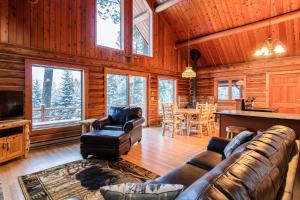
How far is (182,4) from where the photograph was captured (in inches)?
263

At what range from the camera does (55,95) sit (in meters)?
4.95

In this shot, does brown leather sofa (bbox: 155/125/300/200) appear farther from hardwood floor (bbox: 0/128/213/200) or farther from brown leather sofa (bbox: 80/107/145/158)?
brown leather sofa (bbox: 80/107/145/158)

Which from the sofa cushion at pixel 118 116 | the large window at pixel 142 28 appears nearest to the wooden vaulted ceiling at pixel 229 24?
the large window at pixel 142 28

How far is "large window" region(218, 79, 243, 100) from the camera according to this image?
7730 millimetres

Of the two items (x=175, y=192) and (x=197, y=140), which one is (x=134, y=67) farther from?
(x=175, y=192)

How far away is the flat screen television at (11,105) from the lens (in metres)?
3.50

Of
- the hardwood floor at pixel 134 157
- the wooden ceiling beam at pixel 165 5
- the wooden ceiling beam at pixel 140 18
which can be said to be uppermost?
the wooden ceiling beam at pixel 165 5

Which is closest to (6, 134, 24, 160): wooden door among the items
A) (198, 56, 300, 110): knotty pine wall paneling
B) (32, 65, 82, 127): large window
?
(32, 65, 82, 127): large window

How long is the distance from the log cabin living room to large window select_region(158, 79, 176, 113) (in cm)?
6

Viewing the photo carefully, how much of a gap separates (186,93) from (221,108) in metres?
1.78

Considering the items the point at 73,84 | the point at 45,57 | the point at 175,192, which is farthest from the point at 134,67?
the point at 175,192

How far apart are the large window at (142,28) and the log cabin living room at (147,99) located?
1.7 inches

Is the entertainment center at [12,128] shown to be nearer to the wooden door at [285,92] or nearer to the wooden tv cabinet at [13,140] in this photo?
the wooden tv cabinet at [13,140]

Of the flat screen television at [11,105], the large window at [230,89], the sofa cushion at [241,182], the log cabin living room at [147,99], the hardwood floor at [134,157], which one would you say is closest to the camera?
the sofa cushion at [241,182]
